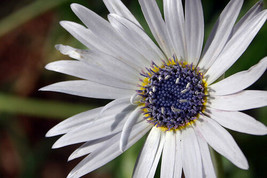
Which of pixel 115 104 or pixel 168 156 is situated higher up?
pixel 115 104

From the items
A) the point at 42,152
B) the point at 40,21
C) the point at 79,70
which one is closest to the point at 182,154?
the point at 79,70

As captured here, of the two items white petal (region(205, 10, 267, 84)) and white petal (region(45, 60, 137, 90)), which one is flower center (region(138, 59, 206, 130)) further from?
white petal (region(45, 60, 137, 90))

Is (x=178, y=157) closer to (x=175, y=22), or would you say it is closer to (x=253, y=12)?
(x=175, y=22)

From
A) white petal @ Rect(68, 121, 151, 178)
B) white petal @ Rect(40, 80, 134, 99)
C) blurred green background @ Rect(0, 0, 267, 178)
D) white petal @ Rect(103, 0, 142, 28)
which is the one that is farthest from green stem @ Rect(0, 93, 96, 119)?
white petal @ Rect(103, 0, 142, 28)

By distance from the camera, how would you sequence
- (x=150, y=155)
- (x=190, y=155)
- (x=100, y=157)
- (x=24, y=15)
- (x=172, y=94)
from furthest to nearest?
(x=24, y=15), (x=172, y=94), (x=150, y=155), (x=100, y=157), (x=190, y=155)

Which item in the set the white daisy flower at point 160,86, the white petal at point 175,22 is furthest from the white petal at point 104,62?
the white petal at point 175,22

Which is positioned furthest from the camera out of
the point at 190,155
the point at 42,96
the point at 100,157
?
the point at 42,96

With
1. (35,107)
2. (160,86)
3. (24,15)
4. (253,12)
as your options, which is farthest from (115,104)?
(24,15)
